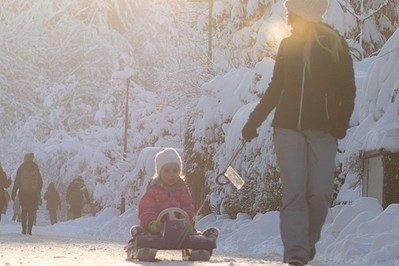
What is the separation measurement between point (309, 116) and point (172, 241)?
3.47 meters

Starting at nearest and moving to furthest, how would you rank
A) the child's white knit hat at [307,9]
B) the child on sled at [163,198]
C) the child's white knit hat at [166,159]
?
the child's white knit hat at [307,9], the child on sled at [163,198], the child's white knit hat at [166,159]

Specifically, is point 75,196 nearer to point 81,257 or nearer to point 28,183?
point 28,183

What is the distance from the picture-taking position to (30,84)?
53.5m

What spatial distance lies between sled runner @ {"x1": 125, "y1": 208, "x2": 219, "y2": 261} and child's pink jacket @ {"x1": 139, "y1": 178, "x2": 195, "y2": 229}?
4.9 inches

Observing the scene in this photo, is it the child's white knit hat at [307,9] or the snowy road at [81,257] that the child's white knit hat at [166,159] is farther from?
the child's white knit hat at [307,9]

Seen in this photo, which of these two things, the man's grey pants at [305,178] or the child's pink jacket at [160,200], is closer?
the man's grey pants at [305,178]

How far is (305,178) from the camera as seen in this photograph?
281 inches

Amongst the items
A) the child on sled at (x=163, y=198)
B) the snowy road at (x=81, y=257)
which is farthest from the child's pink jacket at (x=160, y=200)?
the snowy road at (x=81, y=257)

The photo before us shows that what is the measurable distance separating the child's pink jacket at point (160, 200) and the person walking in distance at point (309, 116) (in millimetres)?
3544

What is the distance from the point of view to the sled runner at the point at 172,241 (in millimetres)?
10227

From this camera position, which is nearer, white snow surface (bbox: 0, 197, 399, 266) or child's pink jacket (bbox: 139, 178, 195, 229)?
child's pink jacket (bbox: 139, 178, 195, 229)

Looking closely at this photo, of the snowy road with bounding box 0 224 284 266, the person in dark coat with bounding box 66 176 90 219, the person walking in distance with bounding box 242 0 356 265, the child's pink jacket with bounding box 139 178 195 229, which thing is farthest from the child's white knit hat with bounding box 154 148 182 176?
the person in dark coat with bounding box 66 176 90 219

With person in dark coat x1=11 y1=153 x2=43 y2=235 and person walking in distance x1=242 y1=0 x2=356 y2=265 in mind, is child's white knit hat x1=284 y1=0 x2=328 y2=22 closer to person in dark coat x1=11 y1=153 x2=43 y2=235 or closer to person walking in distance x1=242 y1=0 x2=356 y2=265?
person walking in distance x1=242 y1=0 x2=356 y2=265

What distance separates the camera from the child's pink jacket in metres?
10.6
